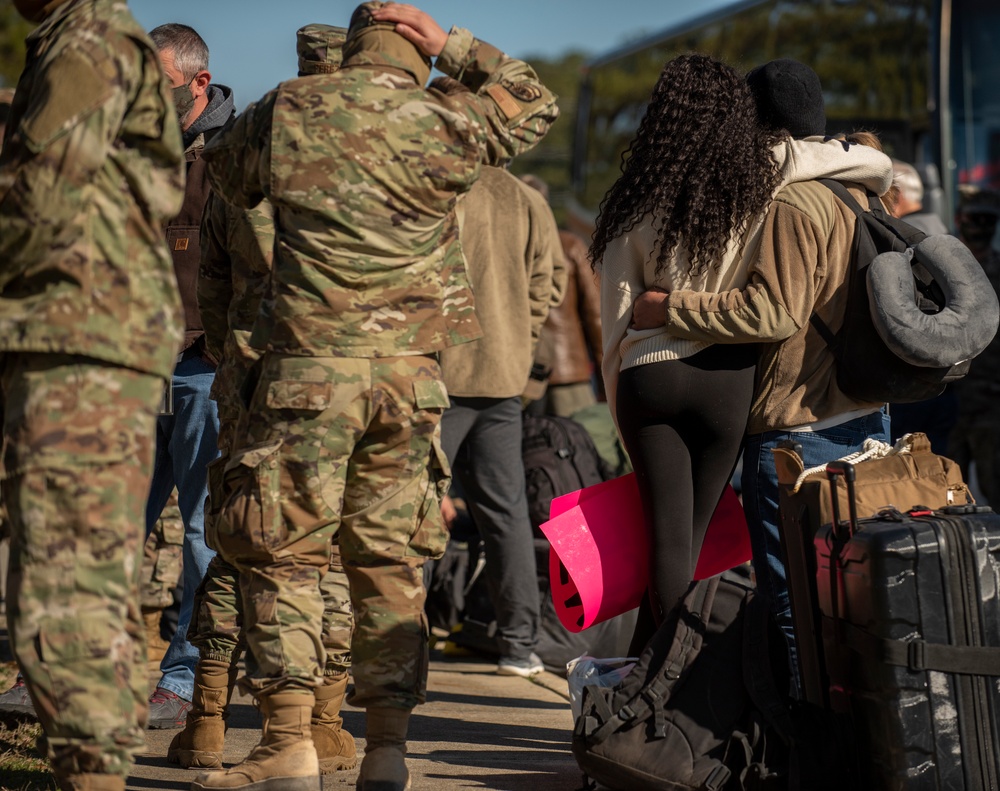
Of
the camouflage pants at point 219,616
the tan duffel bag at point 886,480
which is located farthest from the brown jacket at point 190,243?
the tan duffel bag at point 886,480

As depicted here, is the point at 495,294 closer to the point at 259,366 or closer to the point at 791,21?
the point at 259,366

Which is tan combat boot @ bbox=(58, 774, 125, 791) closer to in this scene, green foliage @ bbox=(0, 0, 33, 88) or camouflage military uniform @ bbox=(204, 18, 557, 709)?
camouflage military uniform @ bbox=(204, 18, 557, 709)

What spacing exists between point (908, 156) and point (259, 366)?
9826 millimetres

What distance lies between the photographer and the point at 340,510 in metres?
3.49

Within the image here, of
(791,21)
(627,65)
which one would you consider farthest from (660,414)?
(627,65)

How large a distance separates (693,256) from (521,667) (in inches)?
104

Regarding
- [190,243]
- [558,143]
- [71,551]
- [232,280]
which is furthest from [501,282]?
[558,143]

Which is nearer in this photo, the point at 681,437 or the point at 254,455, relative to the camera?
the point at 254,455

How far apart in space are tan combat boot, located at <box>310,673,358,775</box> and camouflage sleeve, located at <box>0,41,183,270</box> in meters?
1.77

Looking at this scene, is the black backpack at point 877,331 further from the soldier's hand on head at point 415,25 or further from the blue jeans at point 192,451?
Result: the blue jeans at point 192,451

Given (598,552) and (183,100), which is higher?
(183,100)

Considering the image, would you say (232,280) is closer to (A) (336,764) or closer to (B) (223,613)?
(B) (223,613)

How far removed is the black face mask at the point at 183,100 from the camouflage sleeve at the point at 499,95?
1.57m

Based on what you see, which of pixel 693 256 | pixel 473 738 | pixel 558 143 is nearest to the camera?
pixel 693 256
